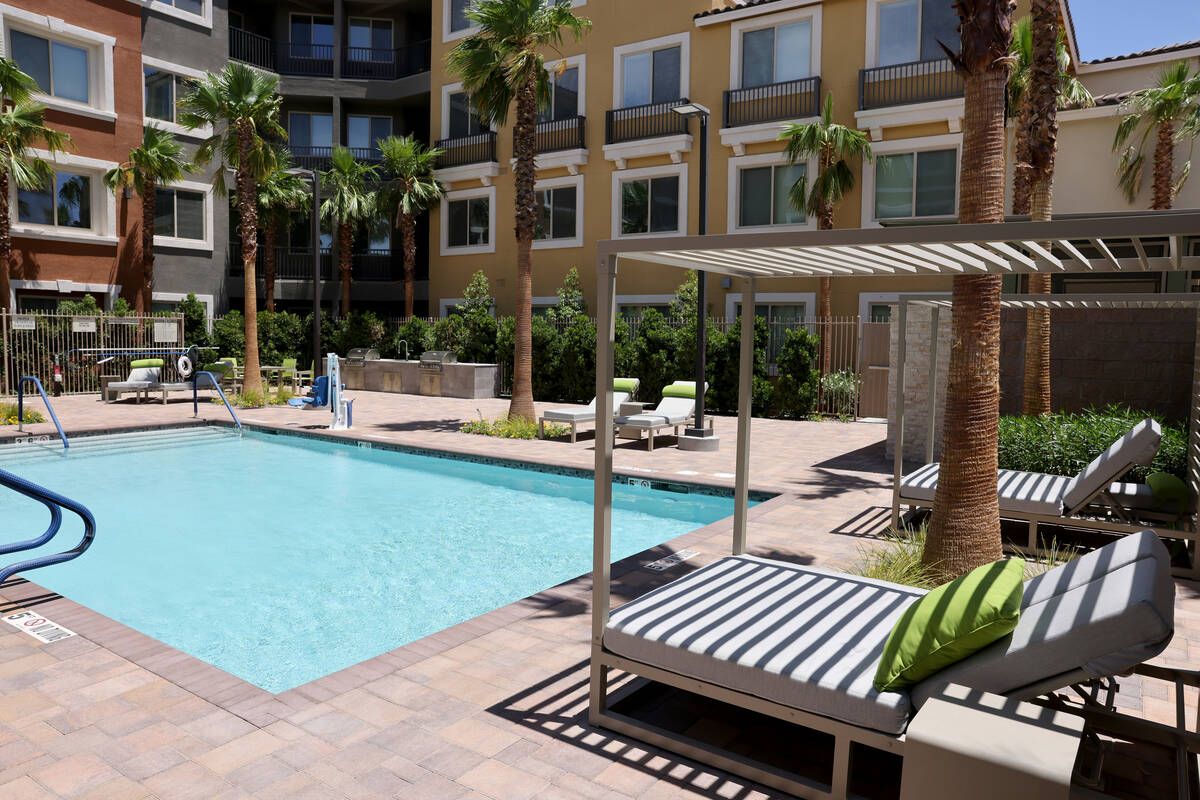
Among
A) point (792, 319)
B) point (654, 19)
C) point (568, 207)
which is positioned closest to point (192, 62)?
point (568, 207)

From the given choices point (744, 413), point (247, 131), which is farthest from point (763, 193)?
point (744, 413)

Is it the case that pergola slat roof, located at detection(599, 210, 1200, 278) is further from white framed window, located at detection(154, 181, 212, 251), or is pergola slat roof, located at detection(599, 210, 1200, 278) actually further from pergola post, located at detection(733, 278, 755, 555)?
white framed window, located at detection(154, 181, 212, 251)

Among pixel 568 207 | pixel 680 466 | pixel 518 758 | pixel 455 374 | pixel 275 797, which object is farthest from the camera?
pixel 568 207

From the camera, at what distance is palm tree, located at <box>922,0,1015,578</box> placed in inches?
218

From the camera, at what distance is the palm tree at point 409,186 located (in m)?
27.0

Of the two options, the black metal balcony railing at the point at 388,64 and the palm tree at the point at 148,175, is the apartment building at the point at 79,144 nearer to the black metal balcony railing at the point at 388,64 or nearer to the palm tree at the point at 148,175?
the palm tree at the point at 148,175

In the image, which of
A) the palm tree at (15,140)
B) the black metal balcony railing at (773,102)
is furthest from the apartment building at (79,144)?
the black metal balcony railing at (773,102)

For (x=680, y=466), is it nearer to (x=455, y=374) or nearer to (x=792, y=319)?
(x=792, y=319)

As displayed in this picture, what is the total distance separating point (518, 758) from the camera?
3.53 meters

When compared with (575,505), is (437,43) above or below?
above

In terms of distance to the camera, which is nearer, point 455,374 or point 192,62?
point 455,374

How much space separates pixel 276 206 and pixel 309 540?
72.5 feet

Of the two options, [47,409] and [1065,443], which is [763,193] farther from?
[47,409]

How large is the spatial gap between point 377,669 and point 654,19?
22.2 metres
